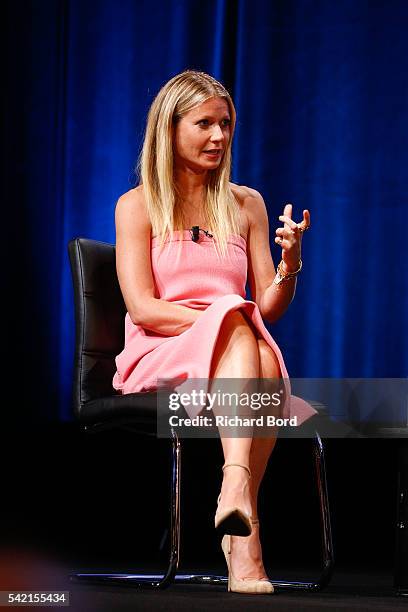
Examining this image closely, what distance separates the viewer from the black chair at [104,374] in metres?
2.04

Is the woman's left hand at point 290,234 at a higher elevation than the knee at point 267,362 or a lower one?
higher

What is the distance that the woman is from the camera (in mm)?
2000

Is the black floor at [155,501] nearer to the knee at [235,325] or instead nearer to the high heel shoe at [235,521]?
the knee at [235,325]

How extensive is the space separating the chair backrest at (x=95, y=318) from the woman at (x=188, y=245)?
76 mm

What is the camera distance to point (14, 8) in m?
3.26

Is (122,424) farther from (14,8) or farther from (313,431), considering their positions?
(14,8)

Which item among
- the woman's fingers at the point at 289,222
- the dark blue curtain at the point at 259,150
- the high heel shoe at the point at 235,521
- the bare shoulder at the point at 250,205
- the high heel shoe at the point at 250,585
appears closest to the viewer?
the high heel shoe at the point at 235,521

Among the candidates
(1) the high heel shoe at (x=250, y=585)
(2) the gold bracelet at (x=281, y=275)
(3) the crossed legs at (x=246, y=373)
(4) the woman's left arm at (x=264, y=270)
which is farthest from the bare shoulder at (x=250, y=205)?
(1) the high heel shoe at (x=250, y=585)

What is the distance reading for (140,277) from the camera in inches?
85.2

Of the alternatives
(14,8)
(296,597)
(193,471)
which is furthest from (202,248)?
(14,8)

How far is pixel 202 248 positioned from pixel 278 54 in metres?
1.30

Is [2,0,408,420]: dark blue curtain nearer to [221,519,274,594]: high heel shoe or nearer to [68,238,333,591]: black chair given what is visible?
[68,238,333,591]: black chair

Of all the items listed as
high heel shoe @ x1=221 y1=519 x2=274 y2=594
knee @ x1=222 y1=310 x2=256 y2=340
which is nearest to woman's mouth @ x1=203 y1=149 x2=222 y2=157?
knee @ x1=222 y1=310 x2=256 y2=340

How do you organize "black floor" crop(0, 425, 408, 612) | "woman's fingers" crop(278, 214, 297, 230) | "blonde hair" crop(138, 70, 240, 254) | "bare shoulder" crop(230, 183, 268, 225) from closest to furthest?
"woman's fingers" crop(278, 214, 297, 230), "blonde hair" crop(138, 70, 240, 254), "bare shoulder" crop(230, 183, 268, 225), "black floor" crop(0, 425, 408, 612)
